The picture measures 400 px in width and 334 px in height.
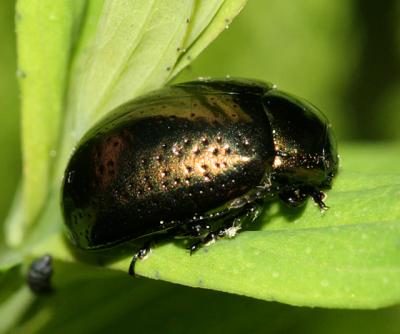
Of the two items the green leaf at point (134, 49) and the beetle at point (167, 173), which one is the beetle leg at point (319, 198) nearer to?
the beetle at point (167, 173)

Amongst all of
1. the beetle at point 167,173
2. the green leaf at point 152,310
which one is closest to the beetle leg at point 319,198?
the beetle at point 167,173

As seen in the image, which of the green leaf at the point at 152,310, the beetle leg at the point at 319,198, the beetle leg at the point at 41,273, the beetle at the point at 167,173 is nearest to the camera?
the beetle leg at the point at 319,198

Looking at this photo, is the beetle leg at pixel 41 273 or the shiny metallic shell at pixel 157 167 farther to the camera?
the beetle leg at pixel 41 273

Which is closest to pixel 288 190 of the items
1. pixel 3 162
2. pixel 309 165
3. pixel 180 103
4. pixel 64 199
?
pixel 309 165

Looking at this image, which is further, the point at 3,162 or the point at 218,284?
the point at 3,162

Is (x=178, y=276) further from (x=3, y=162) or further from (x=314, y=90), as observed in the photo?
(x=314, y=90)

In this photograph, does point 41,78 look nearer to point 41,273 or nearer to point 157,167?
point 157,167
